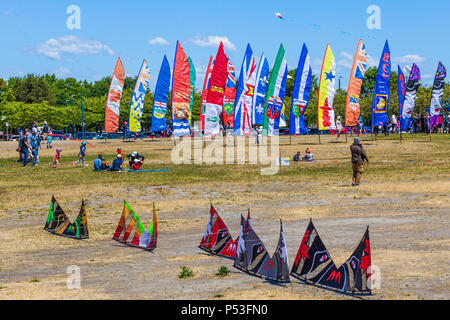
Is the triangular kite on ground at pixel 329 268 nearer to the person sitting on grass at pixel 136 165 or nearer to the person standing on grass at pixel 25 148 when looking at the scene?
the person sitting on grass at pixel 136 165

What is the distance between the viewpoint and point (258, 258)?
10992mm

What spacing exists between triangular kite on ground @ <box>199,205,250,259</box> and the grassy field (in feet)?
0.94

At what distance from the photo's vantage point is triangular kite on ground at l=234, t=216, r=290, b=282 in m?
10.3

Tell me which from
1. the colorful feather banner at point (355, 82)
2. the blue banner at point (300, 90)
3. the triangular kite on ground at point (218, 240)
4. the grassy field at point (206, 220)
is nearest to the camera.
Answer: the grassy field at point (206, 220)

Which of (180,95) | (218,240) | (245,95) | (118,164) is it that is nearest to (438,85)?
(245,95)

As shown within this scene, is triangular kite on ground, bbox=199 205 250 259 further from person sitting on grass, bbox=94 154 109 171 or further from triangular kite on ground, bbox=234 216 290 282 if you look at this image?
person sitting on grass, bbox=94 154 109 171

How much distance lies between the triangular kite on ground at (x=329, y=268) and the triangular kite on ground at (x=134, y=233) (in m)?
3.83

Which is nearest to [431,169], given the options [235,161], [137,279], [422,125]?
[235,161]

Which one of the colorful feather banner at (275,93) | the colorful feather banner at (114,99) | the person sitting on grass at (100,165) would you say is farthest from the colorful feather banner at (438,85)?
the colorful feather banner at (114,99)

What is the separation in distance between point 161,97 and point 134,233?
34634mm

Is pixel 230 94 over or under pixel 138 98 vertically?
under

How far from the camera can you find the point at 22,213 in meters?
18.8

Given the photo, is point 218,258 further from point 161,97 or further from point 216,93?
point 161,97

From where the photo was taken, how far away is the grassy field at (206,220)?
10211 mm
